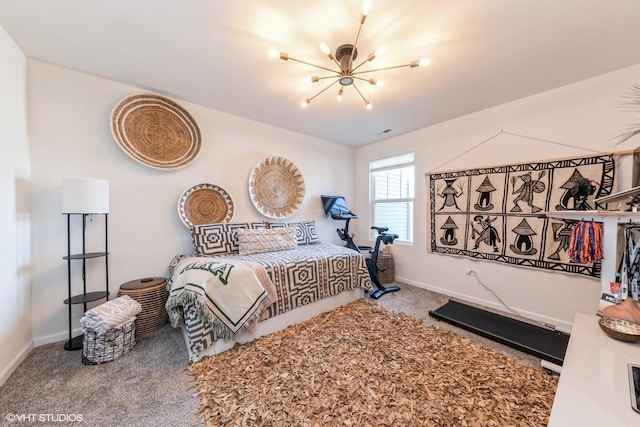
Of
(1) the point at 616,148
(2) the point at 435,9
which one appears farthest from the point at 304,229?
(1) the point at 616,148

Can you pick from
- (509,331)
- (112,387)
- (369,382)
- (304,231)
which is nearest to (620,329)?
(369,382)

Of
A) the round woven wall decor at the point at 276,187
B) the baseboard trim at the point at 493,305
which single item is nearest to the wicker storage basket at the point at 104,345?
the round woven wall decor at the point at 276,187

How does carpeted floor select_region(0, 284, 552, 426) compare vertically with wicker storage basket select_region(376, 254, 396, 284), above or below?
below

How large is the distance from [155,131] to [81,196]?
102cm

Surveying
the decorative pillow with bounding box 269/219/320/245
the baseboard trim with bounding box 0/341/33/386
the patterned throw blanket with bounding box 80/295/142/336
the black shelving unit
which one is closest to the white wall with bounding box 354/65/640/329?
the decorative pillow with bounding box 269/219/320/245

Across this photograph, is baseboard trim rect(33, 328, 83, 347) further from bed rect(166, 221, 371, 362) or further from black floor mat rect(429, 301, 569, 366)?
black floor mat rect(429, 301, 569, 366)

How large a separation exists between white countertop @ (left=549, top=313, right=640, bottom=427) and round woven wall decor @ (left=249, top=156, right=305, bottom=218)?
3.13 m

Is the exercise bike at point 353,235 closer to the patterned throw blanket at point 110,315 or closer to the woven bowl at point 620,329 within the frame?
Result: the woven bowl at point 620,329

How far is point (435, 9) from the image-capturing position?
1457mm

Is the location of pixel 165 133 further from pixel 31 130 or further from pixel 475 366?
pixel 475 366

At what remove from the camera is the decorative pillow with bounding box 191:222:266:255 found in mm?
2662

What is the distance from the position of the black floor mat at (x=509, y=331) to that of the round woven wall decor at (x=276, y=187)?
2421mm

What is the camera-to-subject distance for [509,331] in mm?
2236

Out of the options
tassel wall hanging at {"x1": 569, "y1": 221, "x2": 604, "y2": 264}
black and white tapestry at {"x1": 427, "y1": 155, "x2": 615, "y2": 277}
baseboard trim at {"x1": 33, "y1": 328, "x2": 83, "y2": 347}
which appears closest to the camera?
tassel wall hanging at {"x1": 569, "y1": 221, "x2": 604, "y2": 264}
